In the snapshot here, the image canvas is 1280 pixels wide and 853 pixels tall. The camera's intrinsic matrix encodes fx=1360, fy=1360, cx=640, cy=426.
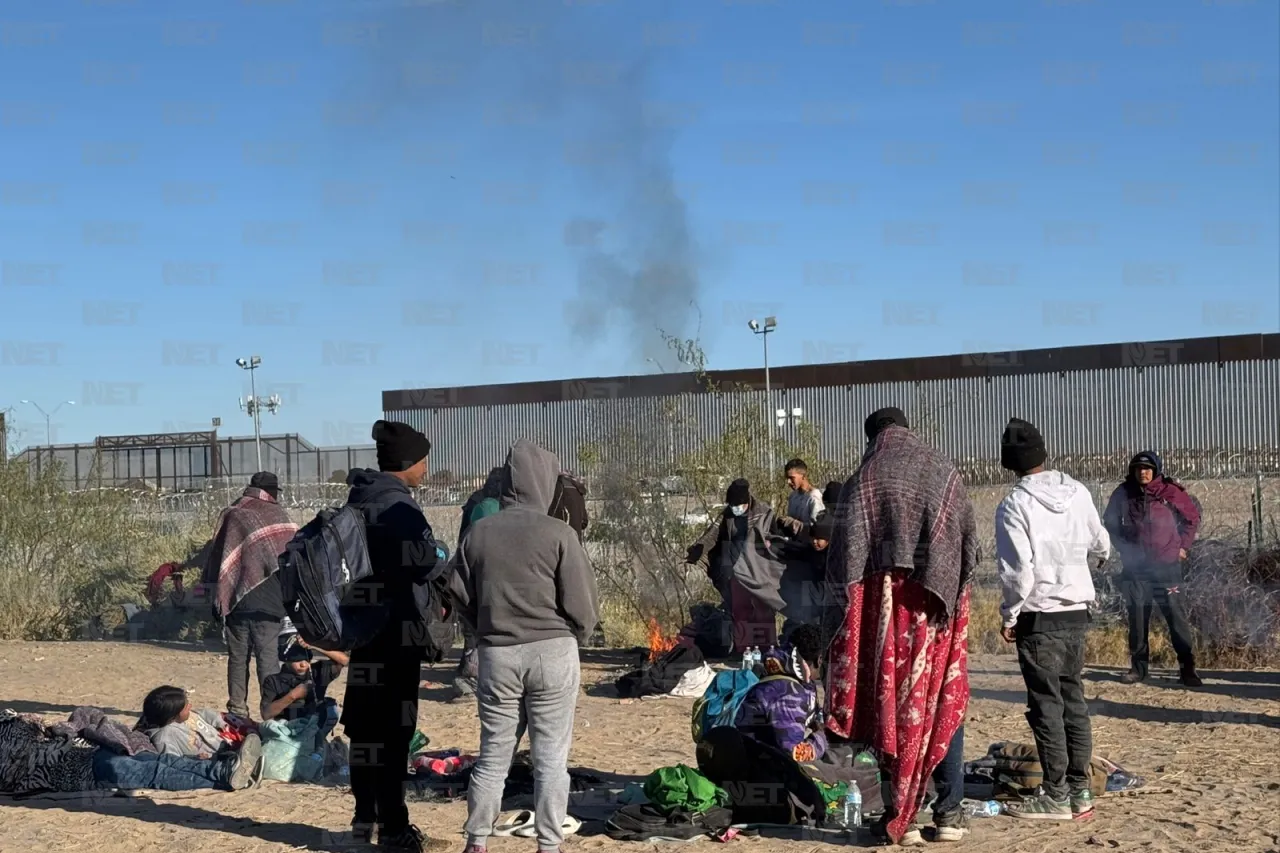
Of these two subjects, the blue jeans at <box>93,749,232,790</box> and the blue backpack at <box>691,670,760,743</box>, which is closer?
the blue backpack at <box>691,670,760,743</box>

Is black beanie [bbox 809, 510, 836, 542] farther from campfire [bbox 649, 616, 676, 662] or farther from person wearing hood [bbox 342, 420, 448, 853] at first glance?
person wearing hood [bbox 342, 420, 448, 853]

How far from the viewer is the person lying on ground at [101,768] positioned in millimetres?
7566

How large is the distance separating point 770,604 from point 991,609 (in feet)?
15.7

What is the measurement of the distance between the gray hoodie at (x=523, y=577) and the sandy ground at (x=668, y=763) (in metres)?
1.24

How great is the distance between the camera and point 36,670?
12.9 meters

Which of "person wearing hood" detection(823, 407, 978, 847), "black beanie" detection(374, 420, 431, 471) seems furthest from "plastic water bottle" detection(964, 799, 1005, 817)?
"black beanie" detection(374, 420, 431, 471)

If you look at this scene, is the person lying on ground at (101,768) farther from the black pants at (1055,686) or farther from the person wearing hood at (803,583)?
the person wearing hood at (803,583)

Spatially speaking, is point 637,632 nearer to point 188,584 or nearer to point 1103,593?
point 1103,593

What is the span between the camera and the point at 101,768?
24.9 ft

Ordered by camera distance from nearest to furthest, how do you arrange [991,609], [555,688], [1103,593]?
[555,688] < [1103,593] < [991,609]

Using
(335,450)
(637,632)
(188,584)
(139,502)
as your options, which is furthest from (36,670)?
(335,450)

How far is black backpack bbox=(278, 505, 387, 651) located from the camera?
5848 mm

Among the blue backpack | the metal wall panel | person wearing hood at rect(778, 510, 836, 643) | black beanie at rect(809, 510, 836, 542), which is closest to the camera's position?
the blue backpack

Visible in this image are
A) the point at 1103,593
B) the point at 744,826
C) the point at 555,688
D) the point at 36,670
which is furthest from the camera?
the point at 1103,593
